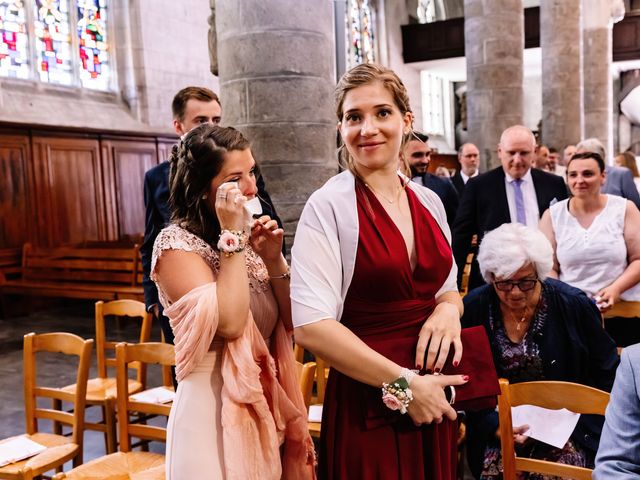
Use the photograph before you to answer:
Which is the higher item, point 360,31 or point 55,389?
point 360,31

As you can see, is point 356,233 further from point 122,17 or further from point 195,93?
point 122,17

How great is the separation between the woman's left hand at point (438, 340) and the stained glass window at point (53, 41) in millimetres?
10834

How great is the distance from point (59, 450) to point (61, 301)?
7433 mm

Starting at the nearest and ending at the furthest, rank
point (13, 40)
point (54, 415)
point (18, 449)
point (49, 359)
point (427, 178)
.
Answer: point (18, 449) → point (54, 415) → point (427, 178) → point (49, 359) → point (13, 40)

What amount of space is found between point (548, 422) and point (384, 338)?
3.72ft

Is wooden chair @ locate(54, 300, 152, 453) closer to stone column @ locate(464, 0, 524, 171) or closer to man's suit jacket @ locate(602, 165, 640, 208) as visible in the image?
man's suit jacket @ locate(602, 165, 640, 208)

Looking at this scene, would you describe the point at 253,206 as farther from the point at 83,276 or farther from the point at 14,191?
the point at 14,191

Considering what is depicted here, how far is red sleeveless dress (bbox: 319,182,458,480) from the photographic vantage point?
1574mm

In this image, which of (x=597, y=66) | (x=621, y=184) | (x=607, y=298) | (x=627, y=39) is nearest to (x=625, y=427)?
(x=607, y=298)

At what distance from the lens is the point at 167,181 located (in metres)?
3.00

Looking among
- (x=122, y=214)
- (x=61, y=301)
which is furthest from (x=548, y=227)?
(x=122, y=214)

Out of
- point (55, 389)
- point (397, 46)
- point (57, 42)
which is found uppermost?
point (397, 46)

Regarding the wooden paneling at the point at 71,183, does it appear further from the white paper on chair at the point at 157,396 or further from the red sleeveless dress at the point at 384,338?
the red sleeveless dress at the point at 384,338

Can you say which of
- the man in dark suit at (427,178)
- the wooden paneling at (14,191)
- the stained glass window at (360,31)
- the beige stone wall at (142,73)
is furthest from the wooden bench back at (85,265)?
the stained glass window at (360,31)
